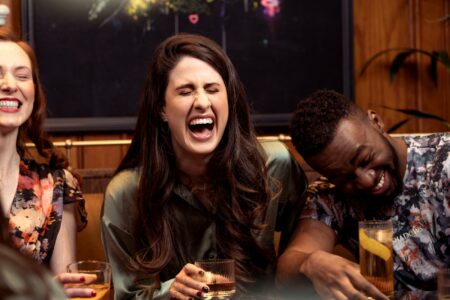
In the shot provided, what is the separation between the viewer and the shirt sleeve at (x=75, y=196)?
7.97ft

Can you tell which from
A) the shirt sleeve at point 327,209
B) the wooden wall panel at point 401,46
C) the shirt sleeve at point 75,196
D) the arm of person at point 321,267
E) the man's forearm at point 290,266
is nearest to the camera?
the arm of person at point 321,267

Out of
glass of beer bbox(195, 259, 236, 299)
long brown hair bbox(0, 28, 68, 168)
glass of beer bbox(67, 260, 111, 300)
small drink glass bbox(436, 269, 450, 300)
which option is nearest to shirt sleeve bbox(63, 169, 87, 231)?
long brown hair bbox(0, 28, 68, 168)

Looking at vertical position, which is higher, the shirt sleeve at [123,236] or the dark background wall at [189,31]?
the dark background wall at [189,31]

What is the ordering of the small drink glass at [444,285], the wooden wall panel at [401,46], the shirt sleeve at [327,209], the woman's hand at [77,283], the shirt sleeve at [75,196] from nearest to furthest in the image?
the small drink glass at [444,285] < the woman's hand at [77,283] < the shirt sleeve at [327,209] < the shirt sleeve at [75,196] < the wooden wall panel at [401,46]

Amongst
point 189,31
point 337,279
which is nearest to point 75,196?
point 337,279

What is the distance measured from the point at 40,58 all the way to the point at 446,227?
2312 millimetres

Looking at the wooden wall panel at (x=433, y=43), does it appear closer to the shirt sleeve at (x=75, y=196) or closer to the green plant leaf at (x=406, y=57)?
the green plant leaf at (x=406, y=57)

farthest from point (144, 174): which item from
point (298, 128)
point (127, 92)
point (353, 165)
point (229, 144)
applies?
point (127, 92)

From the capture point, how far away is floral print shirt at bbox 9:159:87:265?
2.33 meters

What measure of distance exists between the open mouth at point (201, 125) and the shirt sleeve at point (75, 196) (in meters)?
0.57

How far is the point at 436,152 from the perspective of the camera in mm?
2088

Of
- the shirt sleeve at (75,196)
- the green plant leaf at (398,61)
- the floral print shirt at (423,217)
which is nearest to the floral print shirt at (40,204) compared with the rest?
the shirt sleeve at (75,196)

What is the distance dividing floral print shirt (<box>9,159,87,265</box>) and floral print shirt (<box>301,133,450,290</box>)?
109 cm

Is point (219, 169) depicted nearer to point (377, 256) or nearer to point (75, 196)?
point (75, 196)
